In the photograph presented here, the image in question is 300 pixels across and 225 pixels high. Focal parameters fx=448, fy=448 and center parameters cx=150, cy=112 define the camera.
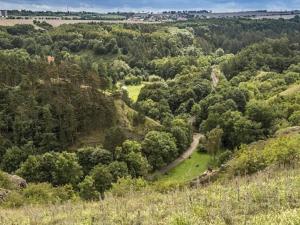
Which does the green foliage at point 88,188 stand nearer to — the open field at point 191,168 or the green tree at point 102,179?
the green tree at point 102,179

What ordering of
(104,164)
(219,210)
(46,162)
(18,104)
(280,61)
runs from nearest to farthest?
(219,210)
(46,162)
(104,164)
(18,104)
(280,61)

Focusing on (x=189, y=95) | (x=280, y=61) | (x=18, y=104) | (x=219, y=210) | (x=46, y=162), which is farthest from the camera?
(x=280, y=61)

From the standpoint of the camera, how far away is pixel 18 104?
3664 inches

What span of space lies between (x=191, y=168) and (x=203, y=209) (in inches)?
2664

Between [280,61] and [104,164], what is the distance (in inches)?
4846

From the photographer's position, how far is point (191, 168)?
91.8m

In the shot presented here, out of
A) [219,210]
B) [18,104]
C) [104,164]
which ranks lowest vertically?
[104,164]

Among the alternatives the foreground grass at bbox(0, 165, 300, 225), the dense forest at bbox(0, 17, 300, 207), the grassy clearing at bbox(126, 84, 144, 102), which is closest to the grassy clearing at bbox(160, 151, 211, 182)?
the dense forest at bbox(0, 17, 300, 207)

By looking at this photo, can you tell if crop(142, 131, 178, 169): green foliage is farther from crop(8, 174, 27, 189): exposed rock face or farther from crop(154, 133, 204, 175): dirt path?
crop(8, 174, 27, 189): exposed rock face

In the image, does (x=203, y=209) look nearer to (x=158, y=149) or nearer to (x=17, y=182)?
(x=17, y=182)

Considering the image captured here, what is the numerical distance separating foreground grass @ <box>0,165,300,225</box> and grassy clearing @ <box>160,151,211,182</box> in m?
54.6

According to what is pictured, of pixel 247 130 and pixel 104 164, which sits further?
pixel 247 130

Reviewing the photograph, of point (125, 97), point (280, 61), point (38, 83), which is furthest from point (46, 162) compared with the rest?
point (280, 61)

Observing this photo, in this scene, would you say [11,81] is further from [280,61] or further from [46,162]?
[280,61]
